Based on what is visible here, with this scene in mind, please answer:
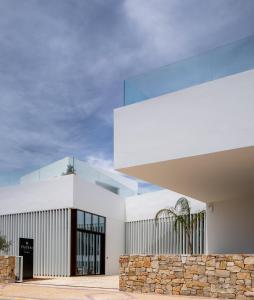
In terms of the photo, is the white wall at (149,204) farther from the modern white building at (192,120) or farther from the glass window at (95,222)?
the modern white building at (192,120)

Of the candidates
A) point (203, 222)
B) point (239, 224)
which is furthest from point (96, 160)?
point (239, 224)

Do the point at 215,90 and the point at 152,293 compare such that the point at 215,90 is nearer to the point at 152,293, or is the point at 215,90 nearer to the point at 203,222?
the point at 152,293

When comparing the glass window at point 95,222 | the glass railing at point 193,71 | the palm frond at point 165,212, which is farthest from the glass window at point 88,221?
the glass railing at point 193,71

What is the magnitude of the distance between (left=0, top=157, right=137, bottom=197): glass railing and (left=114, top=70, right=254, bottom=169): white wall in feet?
31.7

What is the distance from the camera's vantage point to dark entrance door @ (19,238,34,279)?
18734 mm

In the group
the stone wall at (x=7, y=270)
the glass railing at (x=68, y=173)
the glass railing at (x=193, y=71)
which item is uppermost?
the glass railing at (x=193, y=71)

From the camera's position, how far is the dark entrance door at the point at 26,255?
1873cm

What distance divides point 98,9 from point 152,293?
29.3ft

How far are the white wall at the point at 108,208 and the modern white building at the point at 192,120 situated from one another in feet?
26.6

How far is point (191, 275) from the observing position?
11.8 metres

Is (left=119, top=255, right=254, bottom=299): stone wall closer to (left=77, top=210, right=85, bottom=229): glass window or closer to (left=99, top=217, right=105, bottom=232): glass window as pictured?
(left=77, top=210, right=85, bottom=229): glass window

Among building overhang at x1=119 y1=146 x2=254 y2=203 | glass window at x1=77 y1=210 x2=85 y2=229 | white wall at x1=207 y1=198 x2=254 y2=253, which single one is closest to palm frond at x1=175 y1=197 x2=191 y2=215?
white wall at x1=207 y1=198 x2=254 y2=253

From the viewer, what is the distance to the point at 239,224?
17812 millimetres

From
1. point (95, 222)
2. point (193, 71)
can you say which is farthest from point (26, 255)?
point (193, 71)
